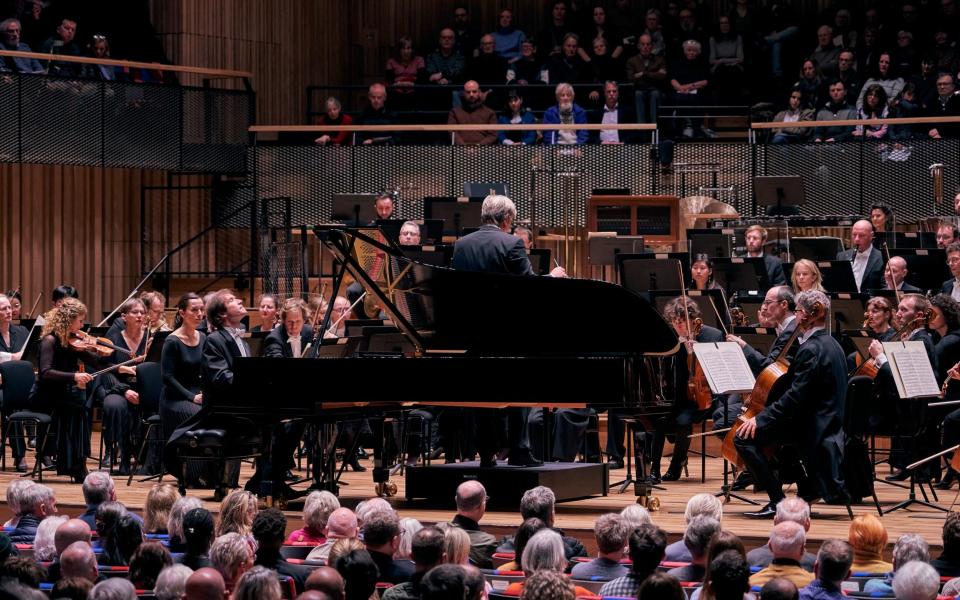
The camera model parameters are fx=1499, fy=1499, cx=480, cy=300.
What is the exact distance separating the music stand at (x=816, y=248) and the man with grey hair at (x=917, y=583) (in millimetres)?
6763

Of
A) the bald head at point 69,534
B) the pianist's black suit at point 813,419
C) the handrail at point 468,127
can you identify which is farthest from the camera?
the handrail at point 468,127

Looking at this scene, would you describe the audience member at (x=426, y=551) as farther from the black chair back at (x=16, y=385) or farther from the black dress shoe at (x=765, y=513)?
the black chair back at (x=16, y=385)

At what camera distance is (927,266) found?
10430 millimetres

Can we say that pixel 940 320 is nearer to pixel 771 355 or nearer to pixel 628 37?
pixel 771 355

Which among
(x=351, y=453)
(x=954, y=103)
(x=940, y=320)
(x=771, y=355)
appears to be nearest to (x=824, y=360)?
(x=771, y=355)

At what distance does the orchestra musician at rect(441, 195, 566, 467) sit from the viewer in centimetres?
749

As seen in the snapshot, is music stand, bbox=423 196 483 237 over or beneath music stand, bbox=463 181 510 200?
beneath

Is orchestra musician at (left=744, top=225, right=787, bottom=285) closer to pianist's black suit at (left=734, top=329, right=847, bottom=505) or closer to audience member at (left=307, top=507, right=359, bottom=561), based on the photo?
pianist's black suit at (left=734, top=329, right=847, bottom=505)

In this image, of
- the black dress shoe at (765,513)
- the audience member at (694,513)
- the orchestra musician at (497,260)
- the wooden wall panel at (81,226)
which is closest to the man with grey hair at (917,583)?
the audience member at (694,513)

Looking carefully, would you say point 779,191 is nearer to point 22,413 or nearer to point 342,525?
point 22,413

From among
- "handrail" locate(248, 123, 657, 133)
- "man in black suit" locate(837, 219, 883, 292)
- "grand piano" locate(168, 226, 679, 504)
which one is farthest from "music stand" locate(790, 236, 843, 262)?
"grand piano" locate(168, 226, 679, 504)

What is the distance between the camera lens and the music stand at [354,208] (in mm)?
13133

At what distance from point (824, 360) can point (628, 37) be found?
30.0 feet

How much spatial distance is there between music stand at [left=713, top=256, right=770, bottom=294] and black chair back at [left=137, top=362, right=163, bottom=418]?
398 cm
